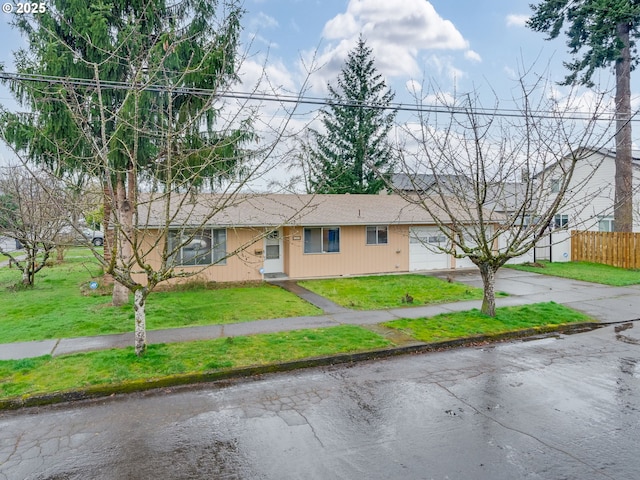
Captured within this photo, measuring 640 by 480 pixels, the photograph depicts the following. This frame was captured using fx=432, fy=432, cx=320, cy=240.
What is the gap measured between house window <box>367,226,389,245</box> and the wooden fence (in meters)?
7.93

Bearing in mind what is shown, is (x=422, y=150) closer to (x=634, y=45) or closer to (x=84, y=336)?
(x=84, y=336)

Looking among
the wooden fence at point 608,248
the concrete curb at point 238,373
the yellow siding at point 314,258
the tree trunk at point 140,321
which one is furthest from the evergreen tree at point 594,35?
the tree trunk at point 140,321

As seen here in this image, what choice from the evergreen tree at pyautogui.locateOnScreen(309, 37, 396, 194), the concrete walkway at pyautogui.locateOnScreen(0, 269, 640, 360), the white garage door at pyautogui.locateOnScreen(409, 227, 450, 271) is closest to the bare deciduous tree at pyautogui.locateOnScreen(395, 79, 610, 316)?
the concrete walkway at pyautogui.locateOnScreen(0, 269, 640, 360)

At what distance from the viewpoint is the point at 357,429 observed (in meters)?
4.75

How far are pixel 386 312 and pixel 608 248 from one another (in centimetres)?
1524

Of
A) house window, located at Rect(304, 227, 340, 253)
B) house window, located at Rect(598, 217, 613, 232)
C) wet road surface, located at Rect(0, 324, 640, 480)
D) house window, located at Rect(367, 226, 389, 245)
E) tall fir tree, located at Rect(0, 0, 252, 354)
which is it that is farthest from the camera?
house window, located at Rect(598, 217, 613, 232)

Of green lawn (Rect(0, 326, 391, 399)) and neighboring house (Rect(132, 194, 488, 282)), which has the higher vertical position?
neighboring house (Rect(132, 194, 488, 282))

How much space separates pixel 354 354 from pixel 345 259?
10.2m

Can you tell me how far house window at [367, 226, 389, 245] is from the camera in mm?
17750

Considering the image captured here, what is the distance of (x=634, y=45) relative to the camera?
18594 millimetres

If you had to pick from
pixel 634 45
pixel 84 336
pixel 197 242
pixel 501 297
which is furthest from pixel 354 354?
pixel 634 45

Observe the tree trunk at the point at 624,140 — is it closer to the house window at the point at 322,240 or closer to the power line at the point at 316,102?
the power line at the point at 316,102

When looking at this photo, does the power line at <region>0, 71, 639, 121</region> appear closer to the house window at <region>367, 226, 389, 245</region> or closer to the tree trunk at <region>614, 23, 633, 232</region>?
the house window at <region>367, 226, 389, 245</region>

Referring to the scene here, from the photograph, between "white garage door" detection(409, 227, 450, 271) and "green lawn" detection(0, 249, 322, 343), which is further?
"white garage door" detection(409, 227, 450, 271)
